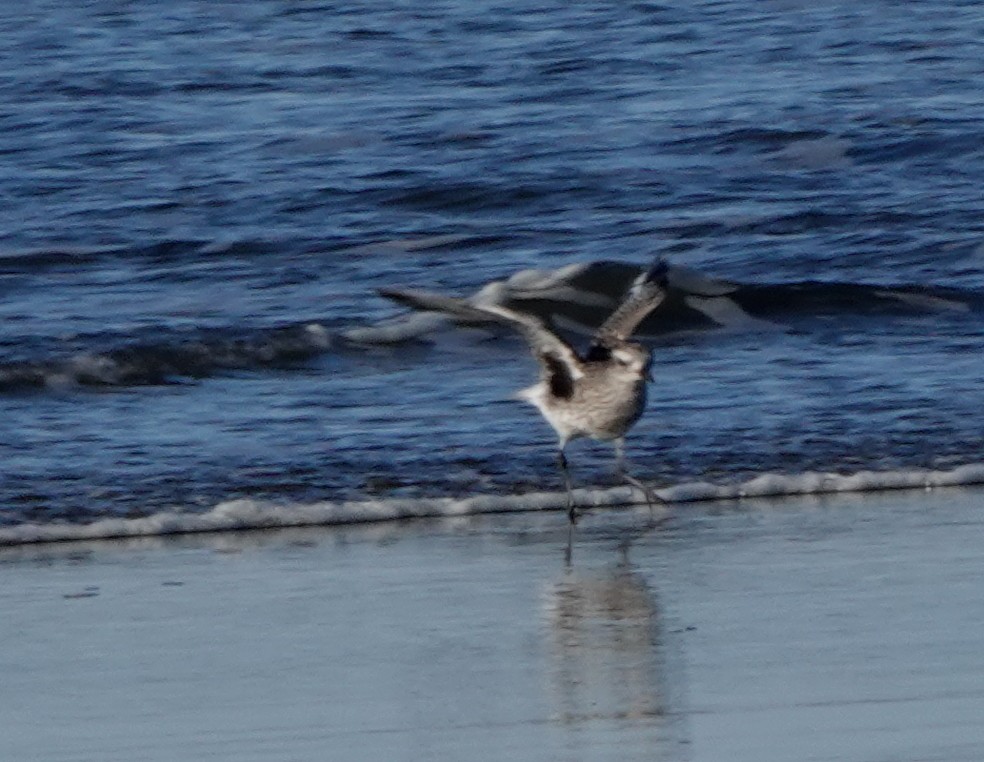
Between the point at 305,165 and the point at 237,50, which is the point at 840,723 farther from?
the point at 237,50

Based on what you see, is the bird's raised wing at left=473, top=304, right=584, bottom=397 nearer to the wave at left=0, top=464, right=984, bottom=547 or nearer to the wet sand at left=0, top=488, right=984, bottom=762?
the wave at left=0, top=464, right=984, bottom=547

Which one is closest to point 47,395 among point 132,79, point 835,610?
point 835,610

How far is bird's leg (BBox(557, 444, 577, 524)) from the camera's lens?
6.83m

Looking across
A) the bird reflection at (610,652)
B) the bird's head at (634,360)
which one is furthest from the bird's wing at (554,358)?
the bird reflection at (610,652)

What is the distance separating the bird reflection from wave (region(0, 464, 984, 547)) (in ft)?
2.77

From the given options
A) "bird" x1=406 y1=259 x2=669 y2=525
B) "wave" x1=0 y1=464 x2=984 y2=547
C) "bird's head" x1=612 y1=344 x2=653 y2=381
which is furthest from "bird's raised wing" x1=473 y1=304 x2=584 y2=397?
"wave" x1=0 y1=464 x2=984 y2=547

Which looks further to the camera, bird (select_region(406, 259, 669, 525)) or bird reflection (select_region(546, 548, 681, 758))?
bird (select_region(406, 259, 669, 525))

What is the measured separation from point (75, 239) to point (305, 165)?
6.04ft

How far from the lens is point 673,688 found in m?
4.73

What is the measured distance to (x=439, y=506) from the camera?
22.6 ft

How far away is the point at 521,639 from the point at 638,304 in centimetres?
267

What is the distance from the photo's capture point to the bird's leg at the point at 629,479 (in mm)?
6926

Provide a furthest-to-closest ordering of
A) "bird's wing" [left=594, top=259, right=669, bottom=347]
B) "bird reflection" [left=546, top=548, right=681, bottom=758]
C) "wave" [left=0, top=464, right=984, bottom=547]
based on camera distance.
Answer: "bird's wing" [left=594, top=259, right=669, bottom=347]
"wave" [left=0, top=464, right=984, bottom=547]
"bird reflection" [left=546, top=548, right=681, bottom=758]

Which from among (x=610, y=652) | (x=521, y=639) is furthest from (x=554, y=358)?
(x=610, y=652)
